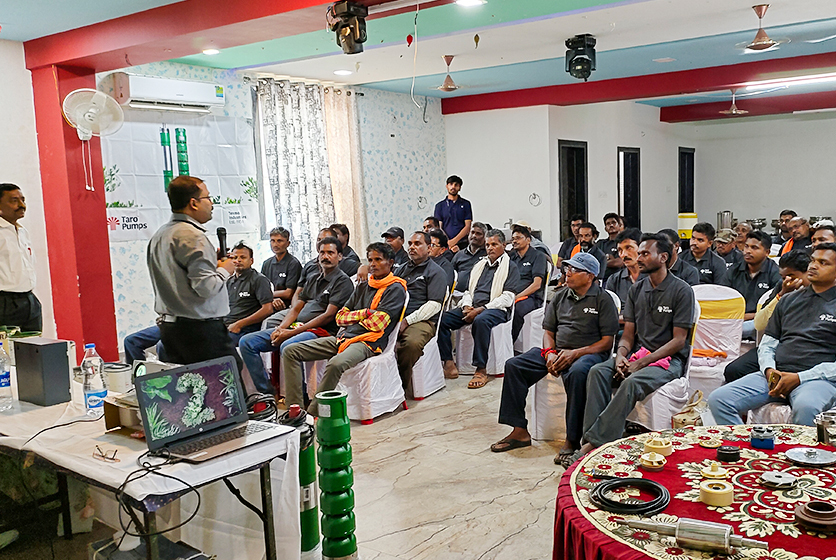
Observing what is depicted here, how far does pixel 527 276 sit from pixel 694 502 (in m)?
4.34

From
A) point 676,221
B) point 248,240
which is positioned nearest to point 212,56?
point 248,240

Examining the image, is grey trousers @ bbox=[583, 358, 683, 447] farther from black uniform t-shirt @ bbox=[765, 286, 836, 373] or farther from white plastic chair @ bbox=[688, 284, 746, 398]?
white plastic chair @ bbox=[688, 284, 746, 398]

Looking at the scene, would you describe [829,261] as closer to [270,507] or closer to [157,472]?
[270,507]

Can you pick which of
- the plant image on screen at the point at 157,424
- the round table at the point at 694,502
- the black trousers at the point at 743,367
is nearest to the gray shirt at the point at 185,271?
the plant image on screen at the point at 157,424

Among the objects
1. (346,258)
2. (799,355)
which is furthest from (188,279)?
(346,258)

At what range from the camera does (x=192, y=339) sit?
11.3 feet

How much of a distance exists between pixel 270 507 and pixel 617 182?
10711 mm

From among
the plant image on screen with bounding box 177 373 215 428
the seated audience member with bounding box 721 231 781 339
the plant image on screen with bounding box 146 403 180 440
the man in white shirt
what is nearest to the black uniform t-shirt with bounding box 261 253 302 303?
the man in white shirt

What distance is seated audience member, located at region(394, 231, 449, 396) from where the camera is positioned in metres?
5.23

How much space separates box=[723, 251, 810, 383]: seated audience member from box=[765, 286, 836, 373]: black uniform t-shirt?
0.45 meters

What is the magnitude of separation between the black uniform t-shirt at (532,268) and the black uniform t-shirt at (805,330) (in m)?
2.66

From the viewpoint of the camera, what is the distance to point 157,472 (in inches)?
81.9

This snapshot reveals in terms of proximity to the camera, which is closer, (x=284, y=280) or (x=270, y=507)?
(x=270, y=507)

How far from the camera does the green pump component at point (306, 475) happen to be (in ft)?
8.82
